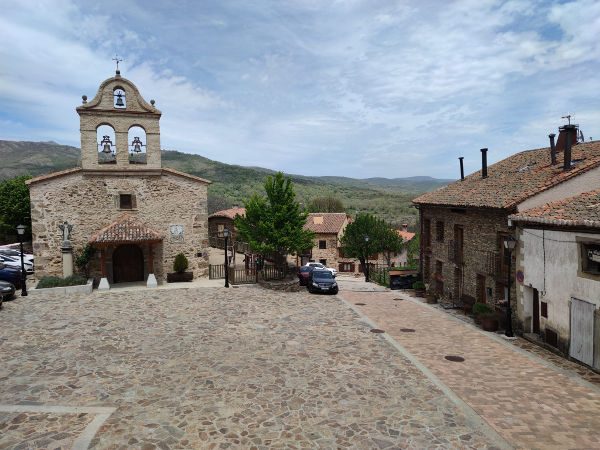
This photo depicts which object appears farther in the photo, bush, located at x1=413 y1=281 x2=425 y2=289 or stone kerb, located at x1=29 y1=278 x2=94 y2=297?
bush, located at x1=413 y1=281 x2=425 y2=289

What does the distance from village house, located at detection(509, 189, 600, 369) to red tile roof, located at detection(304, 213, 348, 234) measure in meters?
28.5

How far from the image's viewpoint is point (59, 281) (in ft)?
67.1

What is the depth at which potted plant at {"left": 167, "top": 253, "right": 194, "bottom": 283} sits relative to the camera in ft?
77.1

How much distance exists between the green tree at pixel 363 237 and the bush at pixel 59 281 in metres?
25.5

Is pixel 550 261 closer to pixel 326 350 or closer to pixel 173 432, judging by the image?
pixel 326 350

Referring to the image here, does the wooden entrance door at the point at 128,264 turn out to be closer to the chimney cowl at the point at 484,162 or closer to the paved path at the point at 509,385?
the paved path at the point at 509,385

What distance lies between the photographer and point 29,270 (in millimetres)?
26078

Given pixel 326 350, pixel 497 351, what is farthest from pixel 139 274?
pixel 497 351

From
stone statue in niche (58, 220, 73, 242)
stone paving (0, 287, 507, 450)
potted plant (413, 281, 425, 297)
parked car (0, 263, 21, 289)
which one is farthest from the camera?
potted plant (413, 281, 425, 297)

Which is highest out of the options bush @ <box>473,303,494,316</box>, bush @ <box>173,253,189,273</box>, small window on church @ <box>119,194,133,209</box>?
small window on church @ <box>119,194,133,209</box>

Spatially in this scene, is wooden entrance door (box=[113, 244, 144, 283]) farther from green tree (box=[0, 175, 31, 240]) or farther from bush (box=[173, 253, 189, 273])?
green tree (box=[0, 175, 31, 240])

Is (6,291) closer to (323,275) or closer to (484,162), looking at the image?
(323,275)

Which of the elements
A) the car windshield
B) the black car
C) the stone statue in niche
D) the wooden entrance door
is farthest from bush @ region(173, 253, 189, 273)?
the car windshield

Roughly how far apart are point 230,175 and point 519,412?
104485 millimetres
